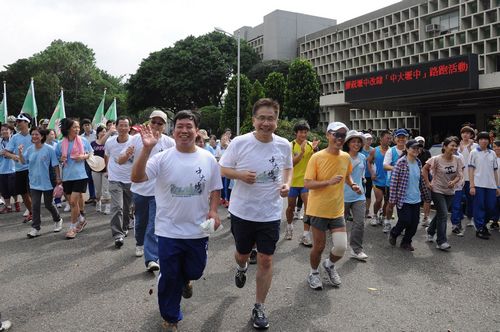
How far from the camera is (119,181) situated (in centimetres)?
655

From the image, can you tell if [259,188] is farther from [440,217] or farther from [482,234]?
[482,234]

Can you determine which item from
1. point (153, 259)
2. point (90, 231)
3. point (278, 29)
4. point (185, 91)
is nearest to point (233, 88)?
point (185, 91)

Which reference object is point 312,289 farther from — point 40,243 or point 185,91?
point 185,91

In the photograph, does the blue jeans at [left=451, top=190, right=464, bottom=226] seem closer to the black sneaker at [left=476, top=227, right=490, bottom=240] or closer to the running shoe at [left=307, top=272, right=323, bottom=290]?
the black sneaker at [left=476, top=227, right=490, bottom=240]

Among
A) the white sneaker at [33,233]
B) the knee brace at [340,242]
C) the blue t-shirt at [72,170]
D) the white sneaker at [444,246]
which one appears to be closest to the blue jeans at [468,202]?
the white sneaker at [444,246]

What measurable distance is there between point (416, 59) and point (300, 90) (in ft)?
29.5

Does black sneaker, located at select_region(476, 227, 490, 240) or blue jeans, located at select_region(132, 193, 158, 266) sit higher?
blue jeans, located at select_region(132, 193, 158, 266)

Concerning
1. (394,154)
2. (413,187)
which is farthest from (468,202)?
(413,187)

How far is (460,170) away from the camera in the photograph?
22.8 feet

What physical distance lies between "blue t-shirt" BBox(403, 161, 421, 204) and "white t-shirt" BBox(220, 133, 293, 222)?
10.5ft

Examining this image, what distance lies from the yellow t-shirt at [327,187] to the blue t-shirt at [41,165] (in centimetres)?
480

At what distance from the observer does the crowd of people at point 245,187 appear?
137 inches

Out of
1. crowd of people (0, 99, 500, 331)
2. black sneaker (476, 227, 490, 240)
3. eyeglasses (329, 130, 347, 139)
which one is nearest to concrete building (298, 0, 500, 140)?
black sneaker (476, 227, 490, 240)

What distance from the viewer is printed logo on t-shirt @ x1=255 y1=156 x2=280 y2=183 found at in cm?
387
